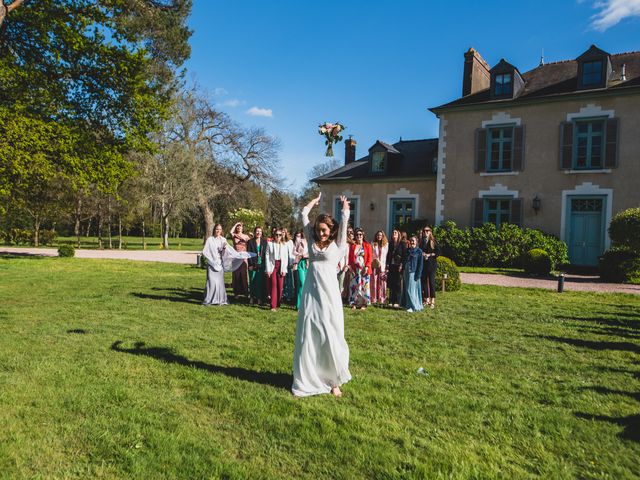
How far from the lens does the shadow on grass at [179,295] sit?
10.7 m

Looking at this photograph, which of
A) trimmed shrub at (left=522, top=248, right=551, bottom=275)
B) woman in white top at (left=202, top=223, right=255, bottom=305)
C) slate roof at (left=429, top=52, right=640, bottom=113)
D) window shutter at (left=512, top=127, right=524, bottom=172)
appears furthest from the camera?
window shutter at (left=512, top=127, right=524, bottom=172)

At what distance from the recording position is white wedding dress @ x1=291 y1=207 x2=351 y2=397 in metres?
4.53

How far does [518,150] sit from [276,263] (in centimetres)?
1536

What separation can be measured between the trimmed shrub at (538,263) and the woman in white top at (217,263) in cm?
1207

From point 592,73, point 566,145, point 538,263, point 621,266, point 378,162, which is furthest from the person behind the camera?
point 378,162

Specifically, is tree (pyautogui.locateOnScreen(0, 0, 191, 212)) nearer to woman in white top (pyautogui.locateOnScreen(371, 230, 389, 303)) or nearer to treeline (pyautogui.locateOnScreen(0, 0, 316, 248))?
treeline (pyautogui.locateOnScreen(0, 0, 316, 248))

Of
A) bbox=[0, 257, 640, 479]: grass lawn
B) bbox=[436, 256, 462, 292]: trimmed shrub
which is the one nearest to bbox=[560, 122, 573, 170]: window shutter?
bbox=[436, 256, 462, 292]: trimmed shrub

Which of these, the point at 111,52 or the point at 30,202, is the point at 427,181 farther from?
the point at 30,202

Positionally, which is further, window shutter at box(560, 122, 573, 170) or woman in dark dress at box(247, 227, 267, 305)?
window shutter at box(560, 122, 573, 170)

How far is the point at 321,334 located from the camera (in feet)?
15.0

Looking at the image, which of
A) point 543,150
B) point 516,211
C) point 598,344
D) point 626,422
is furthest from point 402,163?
point 626,422

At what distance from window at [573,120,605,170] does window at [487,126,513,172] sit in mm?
2630

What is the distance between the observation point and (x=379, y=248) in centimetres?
1050

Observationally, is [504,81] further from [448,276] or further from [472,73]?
[448,276]
